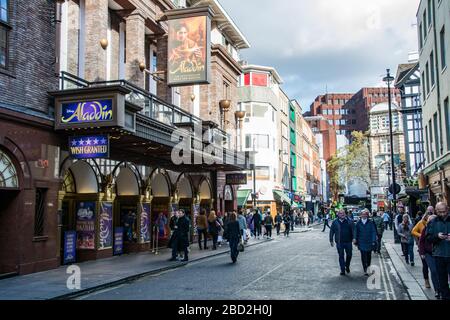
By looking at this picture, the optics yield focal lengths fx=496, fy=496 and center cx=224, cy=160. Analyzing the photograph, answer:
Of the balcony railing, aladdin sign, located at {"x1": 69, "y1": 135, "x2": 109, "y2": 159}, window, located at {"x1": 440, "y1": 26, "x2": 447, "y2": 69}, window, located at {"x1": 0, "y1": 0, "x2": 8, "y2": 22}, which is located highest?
window, located at {"x1": 440, "y1": 26, "x2": 447, "y2": 69}

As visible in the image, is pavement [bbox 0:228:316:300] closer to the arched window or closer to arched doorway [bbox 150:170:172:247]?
the arched window

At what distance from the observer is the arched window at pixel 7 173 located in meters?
13.0

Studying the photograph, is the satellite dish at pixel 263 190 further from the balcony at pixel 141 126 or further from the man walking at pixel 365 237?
the man walking at pixel 365 237

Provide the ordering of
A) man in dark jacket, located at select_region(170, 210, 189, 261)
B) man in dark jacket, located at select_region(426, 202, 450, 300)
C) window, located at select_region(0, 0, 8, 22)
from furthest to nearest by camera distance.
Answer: man in dark jacket, located at select_region(170, 210, 189, 261), window, located at select_region(0, 0, 8, 22), man in dark jacket, located at select_region(426, 202, 450, 300)

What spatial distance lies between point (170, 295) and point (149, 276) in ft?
11.9

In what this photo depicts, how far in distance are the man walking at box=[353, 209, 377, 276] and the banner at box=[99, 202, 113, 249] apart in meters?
9.12

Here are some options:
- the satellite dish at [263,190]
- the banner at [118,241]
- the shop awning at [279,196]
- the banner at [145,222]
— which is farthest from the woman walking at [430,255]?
the shop awning at [279,196]

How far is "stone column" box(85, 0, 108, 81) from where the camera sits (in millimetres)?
18094

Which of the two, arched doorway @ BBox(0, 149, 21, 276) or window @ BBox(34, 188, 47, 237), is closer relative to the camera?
arched doorway @ BBox(0, 149, 21, 276)

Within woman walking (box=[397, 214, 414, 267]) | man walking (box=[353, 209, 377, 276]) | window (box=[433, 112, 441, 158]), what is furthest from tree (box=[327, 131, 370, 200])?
man walking (box=[353, 209, 377, 276])

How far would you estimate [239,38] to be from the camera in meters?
35.6

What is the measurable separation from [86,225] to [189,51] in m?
8.05

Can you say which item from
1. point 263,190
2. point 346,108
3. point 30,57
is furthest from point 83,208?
point 346,108
